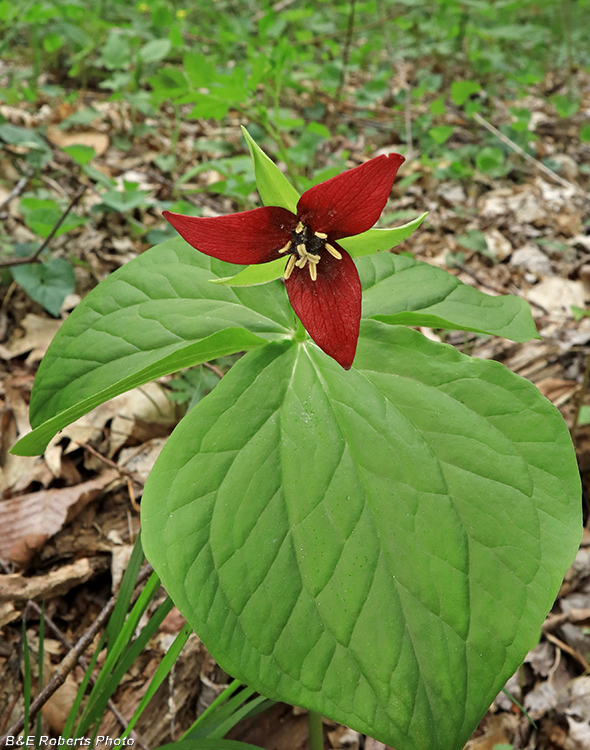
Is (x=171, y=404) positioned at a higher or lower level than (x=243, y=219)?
lower

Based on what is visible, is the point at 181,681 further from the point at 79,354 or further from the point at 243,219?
the point at 243,219

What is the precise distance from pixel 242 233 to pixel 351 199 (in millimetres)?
160

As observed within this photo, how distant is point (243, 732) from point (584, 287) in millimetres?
2355

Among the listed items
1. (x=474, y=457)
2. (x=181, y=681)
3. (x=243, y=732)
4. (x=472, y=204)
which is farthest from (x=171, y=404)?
(x=472, y=204)

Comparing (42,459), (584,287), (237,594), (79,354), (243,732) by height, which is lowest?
(243,732)

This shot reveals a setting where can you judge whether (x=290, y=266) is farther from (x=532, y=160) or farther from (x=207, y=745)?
(x=532, y=160)

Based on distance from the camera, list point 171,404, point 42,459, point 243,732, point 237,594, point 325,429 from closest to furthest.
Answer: point 237,594 < point 325,429 < point 243,732 < point 42,459 < point 171,404

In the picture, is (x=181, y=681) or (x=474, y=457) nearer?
(x=474, y=457)

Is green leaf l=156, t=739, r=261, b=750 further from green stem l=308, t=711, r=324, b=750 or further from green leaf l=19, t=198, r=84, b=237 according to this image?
green leaf l=19, t=198, r=84, b=237

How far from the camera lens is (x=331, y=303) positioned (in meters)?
0.83

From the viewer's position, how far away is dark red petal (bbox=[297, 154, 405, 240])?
2.46ft

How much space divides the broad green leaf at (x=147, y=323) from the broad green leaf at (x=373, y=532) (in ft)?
0.52

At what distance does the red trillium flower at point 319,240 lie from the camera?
77 centimetres

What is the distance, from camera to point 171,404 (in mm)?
1909
